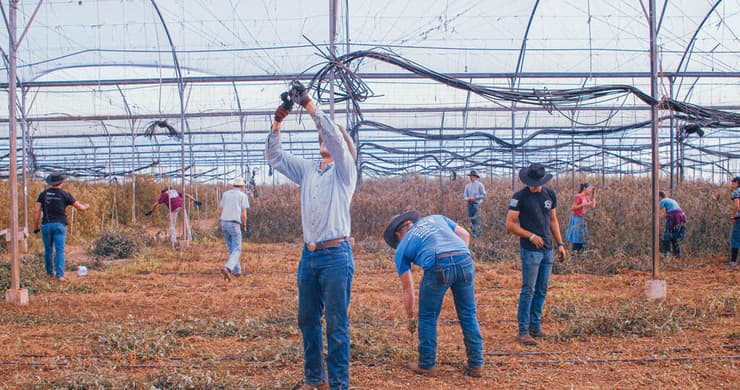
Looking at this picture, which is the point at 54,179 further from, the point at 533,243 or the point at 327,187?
the point at 533,243

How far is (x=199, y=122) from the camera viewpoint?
24.1 m

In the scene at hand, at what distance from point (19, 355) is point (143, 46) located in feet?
36.7

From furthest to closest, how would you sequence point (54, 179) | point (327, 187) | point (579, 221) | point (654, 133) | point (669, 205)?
point (669, 205) → point (579, 221) → point (54, 179) → point (654, 133) → point (327, 187)

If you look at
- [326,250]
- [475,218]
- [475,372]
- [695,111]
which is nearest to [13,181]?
[326,250]

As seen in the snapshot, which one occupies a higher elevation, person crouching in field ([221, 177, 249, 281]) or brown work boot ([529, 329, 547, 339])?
person crouching in field ([221, 177, 249, 281])

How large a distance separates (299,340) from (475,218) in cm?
927

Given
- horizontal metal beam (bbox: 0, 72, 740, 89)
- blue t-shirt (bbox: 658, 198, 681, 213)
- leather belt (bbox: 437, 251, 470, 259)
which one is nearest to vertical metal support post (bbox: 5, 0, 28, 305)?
→ leather belt (bbox: 437, 251, 470, 259)

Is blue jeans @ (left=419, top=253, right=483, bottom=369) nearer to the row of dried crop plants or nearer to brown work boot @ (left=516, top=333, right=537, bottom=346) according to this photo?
brown work boot @ (left=516, top=333, right=537, bottom=346)

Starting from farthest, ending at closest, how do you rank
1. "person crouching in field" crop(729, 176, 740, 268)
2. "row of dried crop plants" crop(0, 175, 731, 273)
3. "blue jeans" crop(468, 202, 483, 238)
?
"blue jeans" crop(468, 202, 483, 238), "row of dried crop plants" crop(0, 175, 731, 273), "person crouching in field" crop(729, 176, 740, 268)

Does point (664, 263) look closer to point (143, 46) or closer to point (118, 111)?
point (143, 46)

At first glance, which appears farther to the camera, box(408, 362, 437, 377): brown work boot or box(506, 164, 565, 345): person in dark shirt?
box(506, 164, 565, 345): person in dark shirt

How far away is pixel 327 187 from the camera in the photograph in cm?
421

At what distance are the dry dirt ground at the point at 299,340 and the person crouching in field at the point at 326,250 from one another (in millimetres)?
481

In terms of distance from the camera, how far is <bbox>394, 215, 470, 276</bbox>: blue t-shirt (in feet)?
15.2
